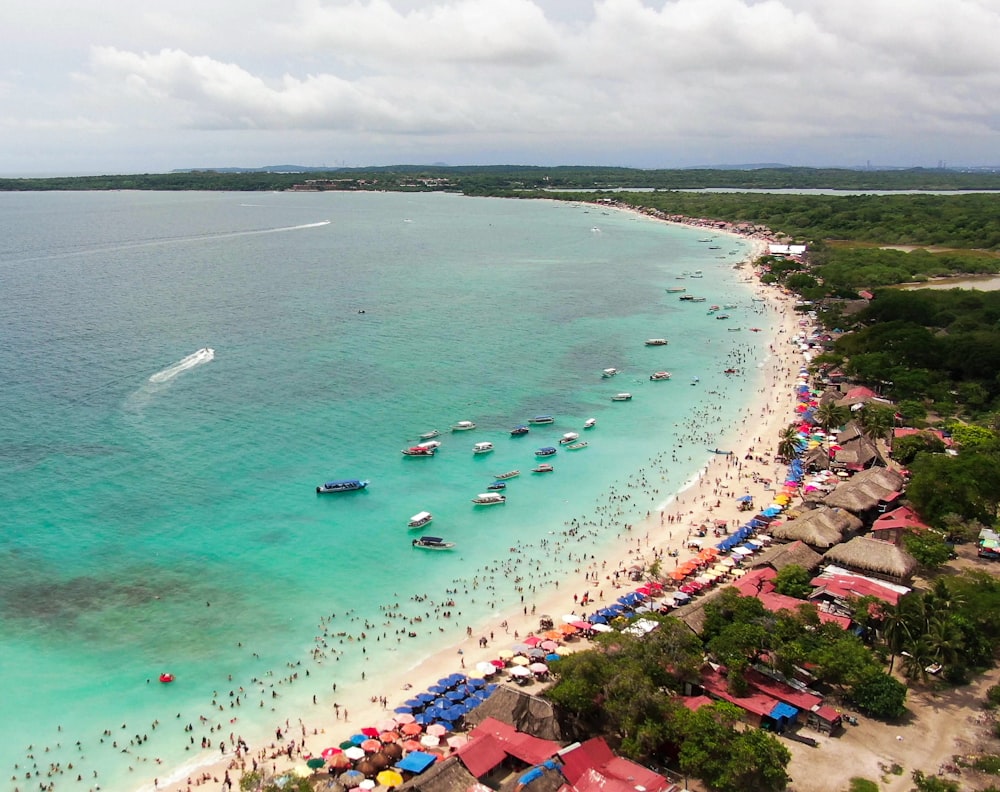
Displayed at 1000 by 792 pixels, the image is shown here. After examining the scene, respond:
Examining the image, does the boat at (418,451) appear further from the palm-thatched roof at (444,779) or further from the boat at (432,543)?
the palm-thatched roof at (444,779)

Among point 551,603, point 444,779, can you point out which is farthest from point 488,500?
point 444,779

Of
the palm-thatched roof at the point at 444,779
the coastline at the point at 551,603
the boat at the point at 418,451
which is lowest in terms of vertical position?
the coastline at the point at 551,603

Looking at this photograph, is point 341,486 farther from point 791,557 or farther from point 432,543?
point 791,557

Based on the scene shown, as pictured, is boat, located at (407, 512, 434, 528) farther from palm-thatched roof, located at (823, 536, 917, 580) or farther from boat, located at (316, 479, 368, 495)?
palm-thatched roof, located at (823, 536, 917, 580)

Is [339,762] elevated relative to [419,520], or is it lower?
lower

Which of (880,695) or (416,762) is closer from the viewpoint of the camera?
(416,762)

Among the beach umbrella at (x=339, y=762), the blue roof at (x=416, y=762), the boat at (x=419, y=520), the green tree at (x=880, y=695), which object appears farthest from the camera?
the boat at (x=419, y=520)

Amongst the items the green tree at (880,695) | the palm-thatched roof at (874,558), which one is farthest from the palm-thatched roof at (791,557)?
the green tree at (880,695)
